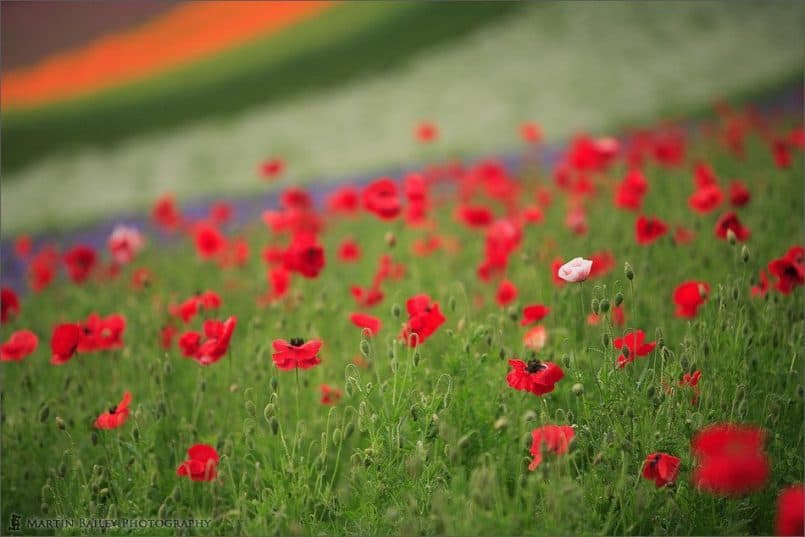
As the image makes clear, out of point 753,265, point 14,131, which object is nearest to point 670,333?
point 753,265

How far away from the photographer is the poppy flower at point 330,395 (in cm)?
236

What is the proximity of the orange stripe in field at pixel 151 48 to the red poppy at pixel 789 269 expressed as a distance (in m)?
3.94

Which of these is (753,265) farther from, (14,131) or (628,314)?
(14,131)

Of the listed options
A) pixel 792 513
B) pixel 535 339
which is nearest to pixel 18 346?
pixel 535 339

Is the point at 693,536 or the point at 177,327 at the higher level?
the point at 177,327

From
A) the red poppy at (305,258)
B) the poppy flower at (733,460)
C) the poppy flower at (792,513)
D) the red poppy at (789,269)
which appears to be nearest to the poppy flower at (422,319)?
the red poppy at (305,258)

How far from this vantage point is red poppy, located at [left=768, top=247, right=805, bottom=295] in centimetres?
211

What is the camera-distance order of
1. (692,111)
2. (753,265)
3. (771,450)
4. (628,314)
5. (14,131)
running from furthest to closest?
(692,111) → (14,131) → (628,314) → (753,265) → (771,450)

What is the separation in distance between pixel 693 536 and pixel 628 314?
120 cm

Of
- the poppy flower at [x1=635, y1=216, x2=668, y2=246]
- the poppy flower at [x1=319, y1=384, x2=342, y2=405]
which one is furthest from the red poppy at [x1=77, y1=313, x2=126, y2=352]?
the poppy flower at [x1=635, y1=216, x2=668, y2=246]

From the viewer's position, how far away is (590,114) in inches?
296

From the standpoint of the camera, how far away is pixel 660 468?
1580 millimetres

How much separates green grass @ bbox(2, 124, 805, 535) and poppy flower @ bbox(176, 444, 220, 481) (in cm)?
5

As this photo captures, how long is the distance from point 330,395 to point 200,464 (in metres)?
0.59
